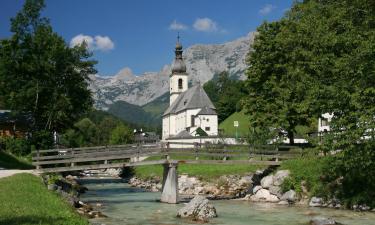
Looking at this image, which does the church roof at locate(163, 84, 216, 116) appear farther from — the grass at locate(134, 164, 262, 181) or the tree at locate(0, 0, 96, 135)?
the tree at locate(0, 0, 96, 135)

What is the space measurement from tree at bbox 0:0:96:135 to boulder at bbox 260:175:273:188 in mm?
22683

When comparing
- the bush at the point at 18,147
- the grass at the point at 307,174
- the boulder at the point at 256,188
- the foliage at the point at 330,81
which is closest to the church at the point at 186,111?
the bush at the point at 18,147

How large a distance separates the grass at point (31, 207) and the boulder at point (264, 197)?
17323 mm

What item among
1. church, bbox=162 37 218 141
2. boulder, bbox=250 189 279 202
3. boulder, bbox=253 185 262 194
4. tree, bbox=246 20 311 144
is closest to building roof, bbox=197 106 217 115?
church, bbox=162 37 218 141

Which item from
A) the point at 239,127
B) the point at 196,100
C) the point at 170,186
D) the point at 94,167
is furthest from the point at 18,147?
the point at 196,100

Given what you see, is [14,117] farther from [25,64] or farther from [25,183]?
[25,183]

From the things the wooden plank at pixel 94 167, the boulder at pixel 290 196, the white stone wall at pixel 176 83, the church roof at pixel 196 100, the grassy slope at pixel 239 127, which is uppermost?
the white stone wall at pixel 176 83

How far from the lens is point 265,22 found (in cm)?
4581

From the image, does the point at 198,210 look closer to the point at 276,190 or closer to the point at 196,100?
the point at 276,190

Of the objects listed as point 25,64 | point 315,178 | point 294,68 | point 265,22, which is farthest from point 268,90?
point 25,64

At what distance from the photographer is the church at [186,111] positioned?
332ft

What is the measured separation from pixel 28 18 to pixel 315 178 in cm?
3479

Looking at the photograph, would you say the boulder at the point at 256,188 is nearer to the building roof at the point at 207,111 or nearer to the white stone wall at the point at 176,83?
the building roof at the point at 207,111

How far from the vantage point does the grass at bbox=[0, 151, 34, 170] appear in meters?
39.5
